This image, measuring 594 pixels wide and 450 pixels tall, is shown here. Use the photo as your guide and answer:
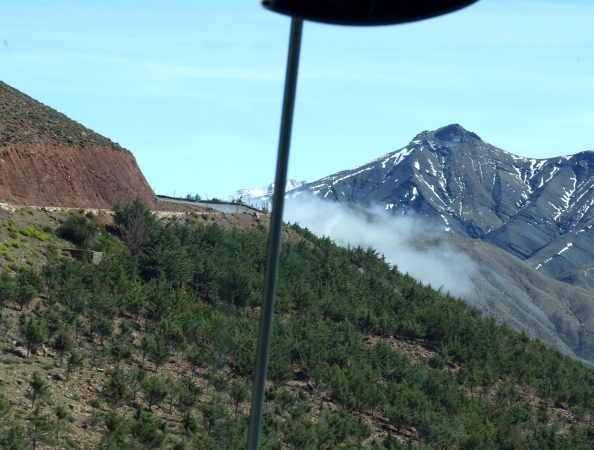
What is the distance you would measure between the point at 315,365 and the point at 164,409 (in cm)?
961

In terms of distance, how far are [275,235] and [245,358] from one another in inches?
912

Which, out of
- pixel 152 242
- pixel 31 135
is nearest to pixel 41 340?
pixel 152 242

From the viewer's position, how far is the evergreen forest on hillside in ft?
76.2

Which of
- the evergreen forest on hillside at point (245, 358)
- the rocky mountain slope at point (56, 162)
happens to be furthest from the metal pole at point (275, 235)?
the rocky mountain slope at point (56, 162)

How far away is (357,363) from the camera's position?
35094 mm

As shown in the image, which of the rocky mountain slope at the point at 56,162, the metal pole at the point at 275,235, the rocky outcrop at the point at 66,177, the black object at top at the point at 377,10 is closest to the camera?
the black object at top at the point at 377,10

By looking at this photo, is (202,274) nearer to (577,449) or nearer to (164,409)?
(164,409)

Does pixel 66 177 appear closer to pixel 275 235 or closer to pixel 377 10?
pixel 275 235

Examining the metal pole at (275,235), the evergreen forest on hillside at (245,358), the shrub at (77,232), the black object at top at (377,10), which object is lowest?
the evergreen forest on hillside at (245,358)

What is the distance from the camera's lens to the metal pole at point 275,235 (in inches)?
232

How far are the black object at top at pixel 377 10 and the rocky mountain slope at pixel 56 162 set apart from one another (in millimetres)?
38316

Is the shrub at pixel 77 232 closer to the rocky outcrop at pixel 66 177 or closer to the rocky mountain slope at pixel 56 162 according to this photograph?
the rocky outcrop at pixel 66 177

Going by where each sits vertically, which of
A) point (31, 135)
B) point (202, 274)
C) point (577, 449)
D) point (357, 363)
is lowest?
point (577, 449)

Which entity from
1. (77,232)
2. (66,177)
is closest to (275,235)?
(77,232)
